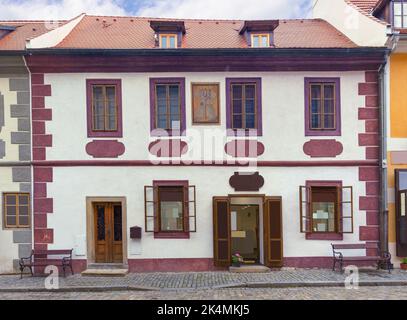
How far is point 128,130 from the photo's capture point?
1161cm

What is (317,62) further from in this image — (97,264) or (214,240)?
(97,264)

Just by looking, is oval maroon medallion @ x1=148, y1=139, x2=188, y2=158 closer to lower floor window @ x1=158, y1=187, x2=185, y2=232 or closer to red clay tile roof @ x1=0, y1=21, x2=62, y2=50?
lower floor window @ x1=158, y1=187, x2=185, y2=232

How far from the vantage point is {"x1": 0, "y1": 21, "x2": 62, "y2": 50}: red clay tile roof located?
12354 millimetres

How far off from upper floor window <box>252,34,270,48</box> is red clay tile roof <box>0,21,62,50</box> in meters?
6.78

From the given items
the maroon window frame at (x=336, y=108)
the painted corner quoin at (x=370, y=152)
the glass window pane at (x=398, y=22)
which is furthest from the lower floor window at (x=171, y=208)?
the glass window pane at (x=398, y=22)

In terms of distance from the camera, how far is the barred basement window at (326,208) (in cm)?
1162

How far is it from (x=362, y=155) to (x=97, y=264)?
27.1 ft

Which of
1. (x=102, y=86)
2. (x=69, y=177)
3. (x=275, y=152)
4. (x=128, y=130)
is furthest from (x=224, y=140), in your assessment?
(x=69, y=177)

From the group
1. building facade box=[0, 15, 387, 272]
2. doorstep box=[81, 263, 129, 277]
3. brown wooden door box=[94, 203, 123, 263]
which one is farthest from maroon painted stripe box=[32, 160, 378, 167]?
doorstep box=[81, 263, 129, 277]

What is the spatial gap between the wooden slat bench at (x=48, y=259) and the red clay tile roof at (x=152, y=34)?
585cm

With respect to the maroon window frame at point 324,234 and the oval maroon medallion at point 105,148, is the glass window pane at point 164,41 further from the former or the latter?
the maroon window frame at point 324,234

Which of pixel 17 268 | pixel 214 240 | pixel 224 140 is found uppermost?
pixel 224 140

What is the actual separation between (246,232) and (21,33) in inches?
384

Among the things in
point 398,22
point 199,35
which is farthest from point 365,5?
point 199,35
